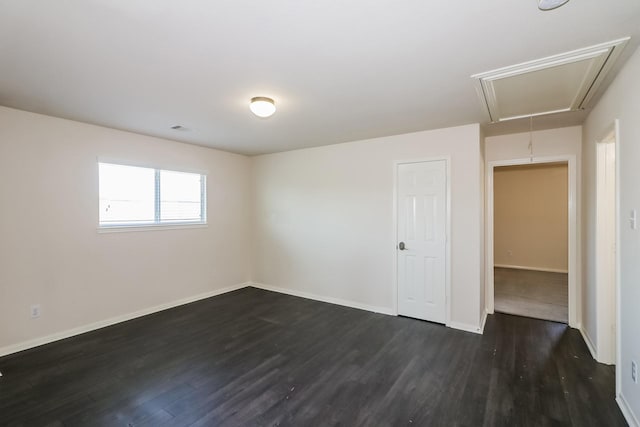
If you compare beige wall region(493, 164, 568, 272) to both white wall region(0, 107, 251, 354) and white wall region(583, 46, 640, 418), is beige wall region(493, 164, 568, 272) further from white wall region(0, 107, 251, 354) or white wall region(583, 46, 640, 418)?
white wall region(0, 107, 251, 354)

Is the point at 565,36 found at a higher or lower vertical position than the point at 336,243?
higher

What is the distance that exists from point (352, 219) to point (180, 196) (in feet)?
9.13

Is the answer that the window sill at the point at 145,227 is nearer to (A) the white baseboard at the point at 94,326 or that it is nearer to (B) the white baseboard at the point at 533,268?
(A) the white baseboard at the point at 94,326

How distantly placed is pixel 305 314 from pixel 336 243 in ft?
3.95

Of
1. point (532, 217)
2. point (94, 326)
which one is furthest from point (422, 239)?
point (532, 217)

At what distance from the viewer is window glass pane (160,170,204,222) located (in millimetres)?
4578

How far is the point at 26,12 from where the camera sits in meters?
1.62

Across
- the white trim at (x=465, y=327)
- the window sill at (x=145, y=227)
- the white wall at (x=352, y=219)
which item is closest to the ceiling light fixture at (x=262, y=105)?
the white wall at (x=352, y=219)

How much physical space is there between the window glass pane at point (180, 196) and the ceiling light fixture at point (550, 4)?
4667mm

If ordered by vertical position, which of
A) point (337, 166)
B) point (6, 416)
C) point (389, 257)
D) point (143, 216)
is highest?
point (337, 166)

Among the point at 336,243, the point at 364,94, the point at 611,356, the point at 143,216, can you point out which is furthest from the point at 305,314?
the point at 611,356

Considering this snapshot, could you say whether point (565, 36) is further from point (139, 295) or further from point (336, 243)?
point (139, 295)

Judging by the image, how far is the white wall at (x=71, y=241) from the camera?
124 inches

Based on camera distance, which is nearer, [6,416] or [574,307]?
[6,416]
